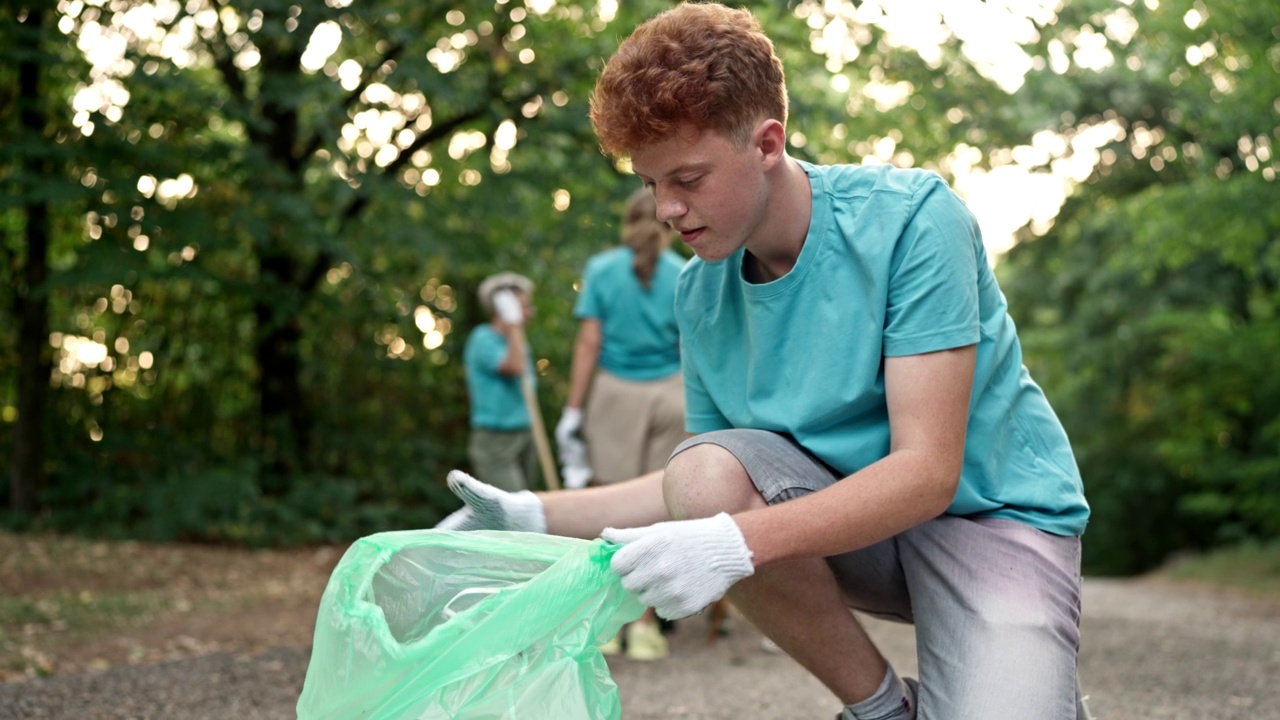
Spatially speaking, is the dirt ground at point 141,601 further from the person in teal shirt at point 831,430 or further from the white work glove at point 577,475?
the person in teal shirt at point 831,430

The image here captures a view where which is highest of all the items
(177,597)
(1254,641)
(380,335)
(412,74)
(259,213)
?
(412,74)

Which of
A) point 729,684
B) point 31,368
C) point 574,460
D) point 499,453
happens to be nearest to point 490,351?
point 499,453

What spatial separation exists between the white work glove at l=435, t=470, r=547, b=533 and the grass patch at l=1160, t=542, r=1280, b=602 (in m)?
8.78

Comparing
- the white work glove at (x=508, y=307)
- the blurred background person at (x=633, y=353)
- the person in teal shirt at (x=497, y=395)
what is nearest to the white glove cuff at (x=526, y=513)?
the blurred background person at (x=633, y=353)

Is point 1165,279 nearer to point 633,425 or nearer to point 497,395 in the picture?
point 497,395

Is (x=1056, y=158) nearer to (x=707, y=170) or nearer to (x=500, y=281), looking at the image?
(x=500, y=281)

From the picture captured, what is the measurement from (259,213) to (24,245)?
230cm

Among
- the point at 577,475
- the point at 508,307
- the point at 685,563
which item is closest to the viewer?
→ the point at 685,563

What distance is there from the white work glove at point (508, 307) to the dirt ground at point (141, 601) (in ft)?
5.79

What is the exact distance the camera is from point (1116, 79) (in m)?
11.9

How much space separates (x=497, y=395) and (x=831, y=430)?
16.4ft

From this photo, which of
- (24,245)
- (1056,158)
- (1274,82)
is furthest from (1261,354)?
(24,245)

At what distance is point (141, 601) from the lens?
6.44 meters

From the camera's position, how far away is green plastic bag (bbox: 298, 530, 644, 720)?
1.90 meters
